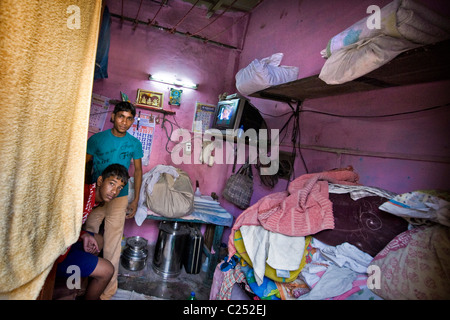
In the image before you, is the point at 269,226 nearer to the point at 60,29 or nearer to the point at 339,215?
the point at 339,215

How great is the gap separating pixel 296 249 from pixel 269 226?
233mm

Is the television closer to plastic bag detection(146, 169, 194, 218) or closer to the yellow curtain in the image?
plastic bag detection(146, 169, 194, 218)

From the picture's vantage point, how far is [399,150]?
1.86 metres

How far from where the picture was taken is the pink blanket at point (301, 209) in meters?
1.73

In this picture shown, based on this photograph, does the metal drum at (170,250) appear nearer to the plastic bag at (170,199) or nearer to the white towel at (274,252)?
the plastic bag at (170,199)

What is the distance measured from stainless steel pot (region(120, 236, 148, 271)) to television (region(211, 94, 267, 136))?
208 centimetres

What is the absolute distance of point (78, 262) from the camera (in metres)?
1.92

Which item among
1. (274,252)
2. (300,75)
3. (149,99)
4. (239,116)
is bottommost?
(274,252)

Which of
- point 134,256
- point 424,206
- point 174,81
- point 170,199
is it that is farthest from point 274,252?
point 174,81

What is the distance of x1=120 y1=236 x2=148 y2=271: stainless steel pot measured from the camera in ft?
11.5

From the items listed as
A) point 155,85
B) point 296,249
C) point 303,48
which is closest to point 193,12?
point 155,85

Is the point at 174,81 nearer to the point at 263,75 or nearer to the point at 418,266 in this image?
the point at 263,75

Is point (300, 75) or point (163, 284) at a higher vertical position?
point (300, 75)

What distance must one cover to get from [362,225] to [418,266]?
1.57 ft
